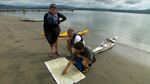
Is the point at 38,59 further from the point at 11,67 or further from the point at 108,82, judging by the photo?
the point at 108,82

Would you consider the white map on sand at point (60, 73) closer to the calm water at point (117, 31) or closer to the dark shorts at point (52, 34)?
the dark shorts at point (52, 34)

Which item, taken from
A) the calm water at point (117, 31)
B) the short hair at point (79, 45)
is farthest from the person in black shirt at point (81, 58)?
the calm water at point (117, 31)

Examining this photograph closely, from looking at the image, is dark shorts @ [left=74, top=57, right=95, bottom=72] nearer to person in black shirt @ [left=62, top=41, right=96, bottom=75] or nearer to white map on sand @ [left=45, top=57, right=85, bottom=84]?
person in black shirt @ [left=62, top=41, right=96, bottom=75]

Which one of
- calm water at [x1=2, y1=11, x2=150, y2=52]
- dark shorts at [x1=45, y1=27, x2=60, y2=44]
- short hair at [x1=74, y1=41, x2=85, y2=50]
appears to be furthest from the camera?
calm water at [x1=2, y1=11, x2=150, y2=52]

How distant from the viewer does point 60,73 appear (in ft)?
16.2

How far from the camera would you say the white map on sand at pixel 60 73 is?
4579 mm

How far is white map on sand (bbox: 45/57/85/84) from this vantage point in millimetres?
4579

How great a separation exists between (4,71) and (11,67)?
0.34 meters

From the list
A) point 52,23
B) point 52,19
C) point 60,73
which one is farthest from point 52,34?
point 60,73

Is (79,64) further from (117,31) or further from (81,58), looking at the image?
(117,31)

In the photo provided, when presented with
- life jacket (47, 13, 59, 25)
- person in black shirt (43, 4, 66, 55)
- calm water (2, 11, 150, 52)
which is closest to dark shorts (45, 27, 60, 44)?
person in black shirt (43, 4, 66, 55)

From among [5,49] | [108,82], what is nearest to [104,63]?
[108,82]

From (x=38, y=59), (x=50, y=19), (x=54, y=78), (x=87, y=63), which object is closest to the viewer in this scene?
(x=54, y=78)

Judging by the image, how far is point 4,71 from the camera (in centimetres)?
493
